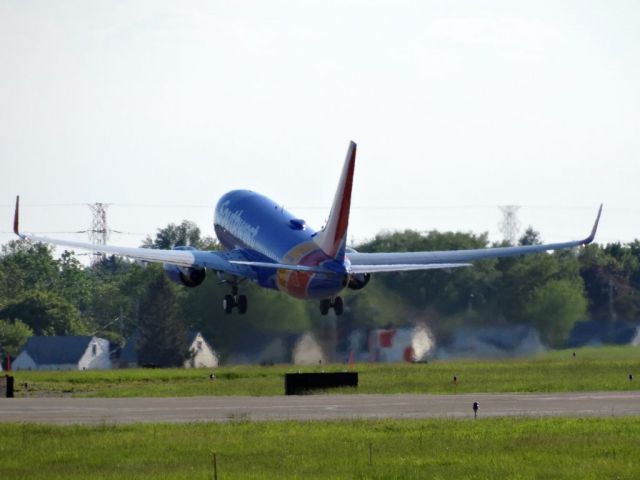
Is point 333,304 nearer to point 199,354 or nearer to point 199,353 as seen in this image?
point 199,353

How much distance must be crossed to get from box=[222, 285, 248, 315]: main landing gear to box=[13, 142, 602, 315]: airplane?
66 mm

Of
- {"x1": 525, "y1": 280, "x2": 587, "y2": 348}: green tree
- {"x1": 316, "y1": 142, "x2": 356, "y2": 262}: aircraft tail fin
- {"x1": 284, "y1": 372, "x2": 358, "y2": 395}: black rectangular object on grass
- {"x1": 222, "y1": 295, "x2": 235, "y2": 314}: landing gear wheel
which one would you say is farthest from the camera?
{"x1": 222, "y1": 295, "x2": 235, "y2": 314}: landing gear wheel

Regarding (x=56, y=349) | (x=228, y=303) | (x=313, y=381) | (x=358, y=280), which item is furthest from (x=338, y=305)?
(x=56, y=349)

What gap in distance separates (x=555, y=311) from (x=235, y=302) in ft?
69.1

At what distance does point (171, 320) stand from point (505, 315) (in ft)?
103

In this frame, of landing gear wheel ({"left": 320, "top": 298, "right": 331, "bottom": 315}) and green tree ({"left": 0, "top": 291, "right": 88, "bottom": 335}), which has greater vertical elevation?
green tree ({"left": 0, "top": 291, "right": 88, "bottom": 335})

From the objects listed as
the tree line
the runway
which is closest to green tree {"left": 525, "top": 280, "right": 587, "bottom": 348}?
the tree line

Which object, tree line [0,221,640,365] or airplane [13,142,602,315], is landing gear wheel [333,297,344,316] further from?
tree line [0,221,640,365]

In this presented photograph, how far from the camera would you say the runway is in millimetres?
64750

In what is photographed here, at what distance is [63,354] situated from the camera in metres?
158

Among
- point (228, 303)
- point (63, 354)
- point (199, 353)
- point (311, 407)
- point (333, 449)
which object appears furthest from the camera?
point (63, 354)

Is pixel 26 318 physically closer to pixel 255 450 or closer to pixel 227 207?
pixel 227 207

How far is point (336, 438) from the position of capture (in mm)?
54656

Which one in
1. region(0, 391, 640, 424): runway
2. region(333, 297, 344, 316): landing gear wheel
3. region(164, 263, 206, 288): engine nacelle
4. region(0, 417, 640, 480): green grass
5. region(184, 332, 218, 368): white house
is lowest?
region(0, 417, 640, 480): green grass
